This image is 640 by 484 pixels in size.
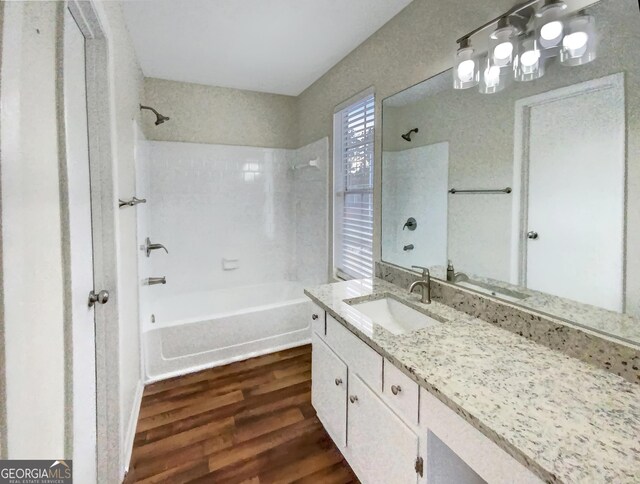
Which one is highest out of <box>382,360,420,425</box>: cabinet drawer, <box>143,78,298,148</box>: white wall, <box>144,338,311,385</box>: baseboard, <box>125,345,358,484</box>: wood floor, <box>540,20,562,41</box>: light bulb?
<box>143,78,298,148</box>: white wall

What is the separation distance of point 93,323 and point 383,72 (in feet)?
6.92

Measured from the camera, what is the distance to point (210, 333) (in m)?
2.44

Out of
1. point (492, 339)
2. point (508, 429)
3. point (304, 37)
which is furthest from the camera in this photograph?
point (304, 37)

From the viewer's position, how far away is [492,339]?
1146 millimetres

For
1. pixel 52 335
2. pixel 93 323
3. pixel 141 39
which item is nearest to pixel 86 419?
pixel 93 323

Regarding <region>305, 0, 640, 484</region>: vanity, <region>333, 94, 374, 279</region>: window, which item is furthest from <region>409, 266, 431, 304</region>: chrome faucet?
<region>333, 94, 374, 279</region>: window

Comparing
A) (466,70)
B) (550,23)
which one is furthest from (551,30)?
(466,70)

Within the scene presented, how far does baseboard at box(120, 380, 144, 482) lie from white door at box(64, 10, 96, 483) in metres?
0.27

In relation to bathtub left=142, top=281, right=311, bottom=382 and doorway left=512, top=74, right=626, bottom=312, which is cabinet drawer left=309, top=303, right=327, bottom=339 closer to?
doorway left=512, top=74, right=626, bottom=312

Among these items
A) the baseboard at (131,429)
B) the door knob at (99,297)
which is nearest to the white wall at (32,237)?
the door knob at (99,297)

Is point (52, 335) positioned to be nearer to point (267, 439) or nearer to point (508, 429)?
point (508, 429)

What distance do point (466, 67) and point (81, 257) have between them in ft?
6.01

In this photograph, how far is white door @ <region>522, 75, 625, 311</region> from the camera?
0.98 meters

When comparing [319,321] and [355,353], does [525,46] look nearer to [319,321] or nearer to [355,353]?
[355,353]
